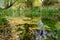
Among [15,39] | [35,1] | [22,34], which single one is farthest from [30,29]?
[35,1]

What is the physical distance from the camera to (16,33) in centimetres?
253

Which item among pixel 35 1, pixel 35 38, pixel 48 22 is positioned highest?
pixel 35 1

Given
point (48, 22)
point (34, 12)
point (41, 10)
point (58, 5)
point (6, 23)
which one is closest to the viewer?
point (6, 23)

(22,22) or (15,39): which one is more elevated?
(22,22)

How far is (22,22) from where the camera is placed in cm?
266

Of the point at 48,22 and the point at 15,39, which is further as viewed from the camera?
the point at 48,22

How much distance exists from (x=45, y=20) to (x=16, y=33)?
736mm

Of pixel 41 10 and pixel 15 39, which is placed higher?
pixel 41 10

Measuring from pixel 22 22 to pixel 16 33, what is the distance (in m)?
0.23

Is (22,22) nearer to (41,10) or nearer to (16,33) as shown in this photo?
(16,33)

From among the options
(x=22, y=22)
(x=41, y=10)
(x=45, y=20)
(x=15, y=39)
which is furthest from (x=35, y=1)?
(x=15, y=39)

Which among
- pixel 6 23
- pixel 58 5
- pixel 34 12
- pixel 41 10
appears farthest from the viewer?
pixel 58 5

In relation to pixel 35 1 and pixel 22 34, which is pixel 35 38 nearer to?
pixel 22 34

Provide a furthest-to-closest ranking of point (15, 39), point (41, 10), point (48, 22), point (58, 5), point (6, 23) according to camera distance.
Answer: point (58, 5), point (41, 10), point (48, 22), point (6, 23), point (15, 39)
